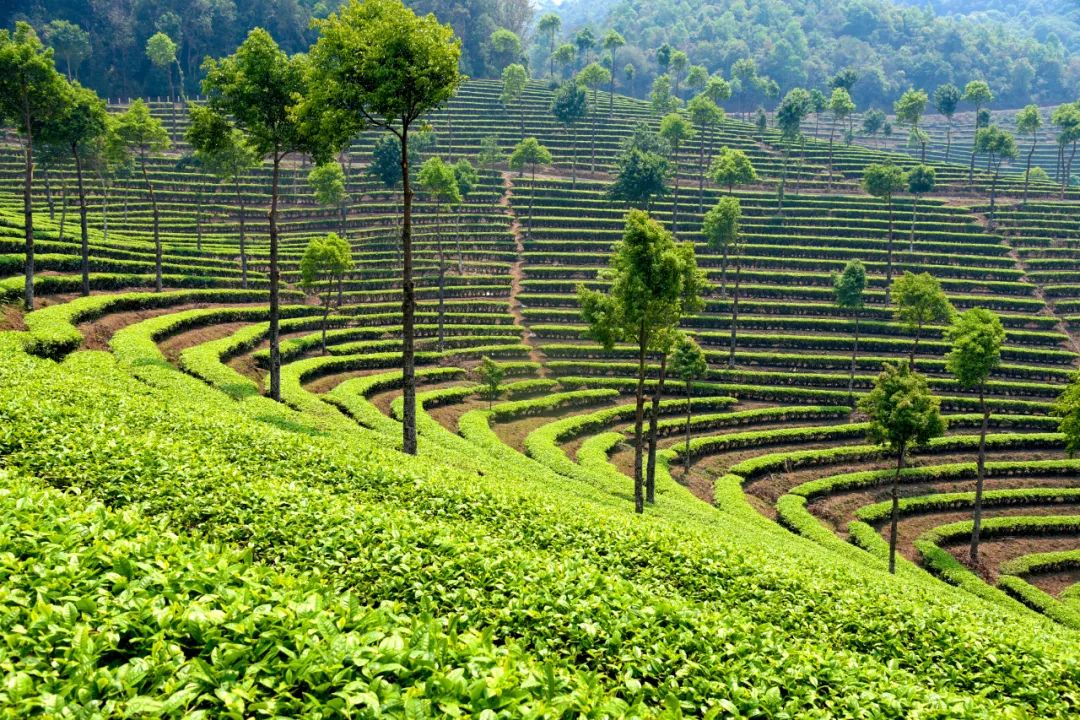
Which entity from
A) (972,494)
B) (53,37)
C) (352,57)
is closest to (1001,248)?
(972,494)

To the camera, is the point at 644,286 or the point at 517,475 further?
the point at 644,286

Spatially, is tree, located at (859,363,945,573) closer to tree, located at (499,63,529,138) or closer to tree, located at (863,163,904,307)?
tree, located at (863,163,904,307)

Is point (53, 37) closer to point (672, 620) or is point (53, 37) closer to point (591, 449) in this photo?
point (591, 449)

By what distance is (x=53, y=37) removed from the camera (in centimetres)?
10538

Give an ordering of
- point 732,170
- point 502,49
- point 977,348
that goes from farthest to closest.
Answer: point 502,49
point 732,170
point 977,348

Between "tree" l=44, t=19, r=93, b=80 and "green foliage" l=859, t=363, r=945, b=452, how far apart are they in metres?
128

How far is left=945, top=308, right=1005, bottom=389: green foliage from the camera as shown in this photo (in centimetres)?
3259

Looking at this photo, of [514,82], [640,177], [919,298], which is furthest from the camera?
[514,82]

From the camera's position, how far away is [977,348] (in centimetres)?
3238

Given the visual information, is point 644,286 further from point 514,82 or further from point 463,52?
point 463,52

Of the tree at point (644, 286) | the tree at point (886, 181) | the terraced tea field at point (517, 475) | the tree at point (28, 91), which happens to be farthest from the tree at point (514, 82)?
the tree at point (644, 286)

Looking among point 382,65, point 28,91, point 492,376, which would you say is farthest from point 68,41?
point 382,65

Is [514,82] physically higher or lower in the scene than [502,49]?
lower

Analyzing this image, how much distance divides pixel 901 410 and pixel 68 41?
13089 cm
